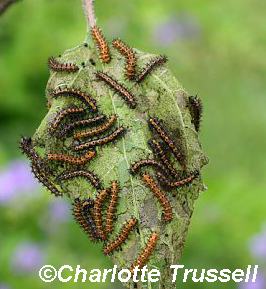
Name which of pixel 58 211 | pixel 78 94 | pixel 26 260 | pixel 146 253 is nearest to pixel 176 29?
pixel 58 211

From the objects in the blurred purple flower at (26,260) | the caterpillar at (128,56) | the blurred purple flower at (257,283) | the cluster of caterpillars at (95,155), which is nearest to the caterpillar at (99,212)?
the cluster of caterpillars at (95,155)

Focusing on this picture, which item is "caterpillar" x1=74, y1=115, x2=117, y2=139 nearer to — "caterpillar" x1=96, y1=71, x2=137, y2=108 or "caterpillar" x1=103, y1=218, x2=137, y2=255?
"caterpillar" x1=96, y1=71, x2=137, y2=108

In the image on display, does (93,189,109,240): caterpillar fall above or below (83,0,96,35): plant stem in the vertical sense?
below

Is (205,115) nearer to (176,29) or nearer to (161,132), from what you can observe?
(176,29)

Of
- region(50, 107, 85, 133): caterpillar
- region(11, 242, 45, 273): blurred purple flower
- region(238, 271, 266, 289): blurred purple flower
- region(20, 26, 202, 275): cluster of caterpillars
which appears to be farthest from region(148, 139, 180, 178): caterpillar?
region(238, 271, 266, 289): blurred purple flower

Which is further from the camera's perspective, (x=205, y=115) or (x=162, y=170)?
(x=205, y=115)

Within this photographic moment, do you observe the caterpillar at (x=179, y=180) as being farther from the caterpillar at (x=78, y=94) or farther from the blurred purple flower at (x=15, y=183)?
the blurred purple flower at (x=15, y=183)
